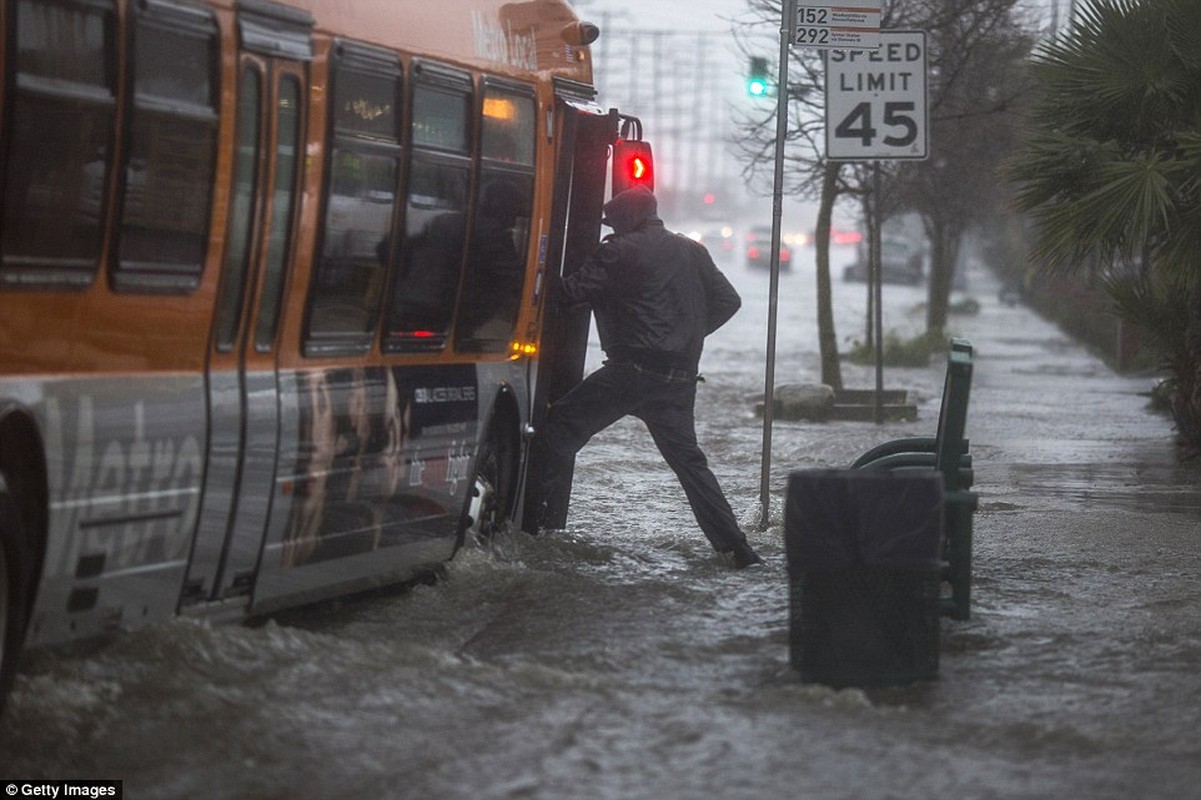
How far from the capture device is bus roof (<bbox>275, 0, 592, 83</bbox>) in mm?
8281

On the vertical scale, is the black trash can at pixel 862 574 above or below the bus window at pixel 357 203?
below

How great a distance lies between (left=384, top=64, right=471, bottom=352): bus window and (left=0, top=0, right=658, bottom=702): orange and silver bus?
0.06 feet

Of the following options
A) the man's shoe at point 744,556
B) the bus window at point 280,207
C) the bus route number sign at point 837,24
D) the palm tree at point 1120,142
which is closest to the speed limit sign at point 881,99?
the bus route number sign at point 837,24

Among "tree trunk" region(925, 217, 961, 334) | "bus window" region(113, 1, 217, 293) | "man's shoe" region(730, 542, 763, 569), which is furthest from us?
"tree trunk" region(925, 217, 961, 334)

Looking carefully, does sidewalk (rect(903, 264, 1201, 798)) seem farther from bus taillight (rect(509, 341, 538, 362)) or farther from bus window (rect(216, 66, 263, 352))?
bus window (rect(216, 66, 263, 352))

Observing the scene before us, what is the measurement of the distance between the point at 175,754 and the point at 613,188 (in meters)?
5.81

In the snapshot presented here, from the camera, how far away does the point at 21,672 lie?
6.80 m

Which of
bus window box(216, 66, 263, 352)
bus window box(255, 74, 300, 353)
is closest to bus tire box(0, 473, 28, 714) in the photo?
bus window box(216, 66, 263, 352)

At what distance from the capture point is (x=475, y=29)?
957cm

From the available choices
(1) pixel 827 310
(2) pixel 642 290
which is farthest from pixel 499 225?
(1) pixel 827 310

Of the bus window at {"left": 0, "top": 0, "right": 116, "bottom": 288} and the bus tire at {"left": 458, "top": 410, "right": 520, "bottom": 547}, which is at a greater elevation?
the bus window at {"left": 0, "top": 0, "right": 116, "bottom": 288}

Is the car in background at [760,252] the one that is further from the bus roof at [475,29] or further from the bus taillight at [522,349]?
the bus taillight at [522,349]

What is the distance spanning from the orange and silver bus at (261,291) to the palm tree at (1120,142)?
18.5ft

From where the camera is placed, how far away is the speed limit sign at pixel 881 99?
12.0 metres
